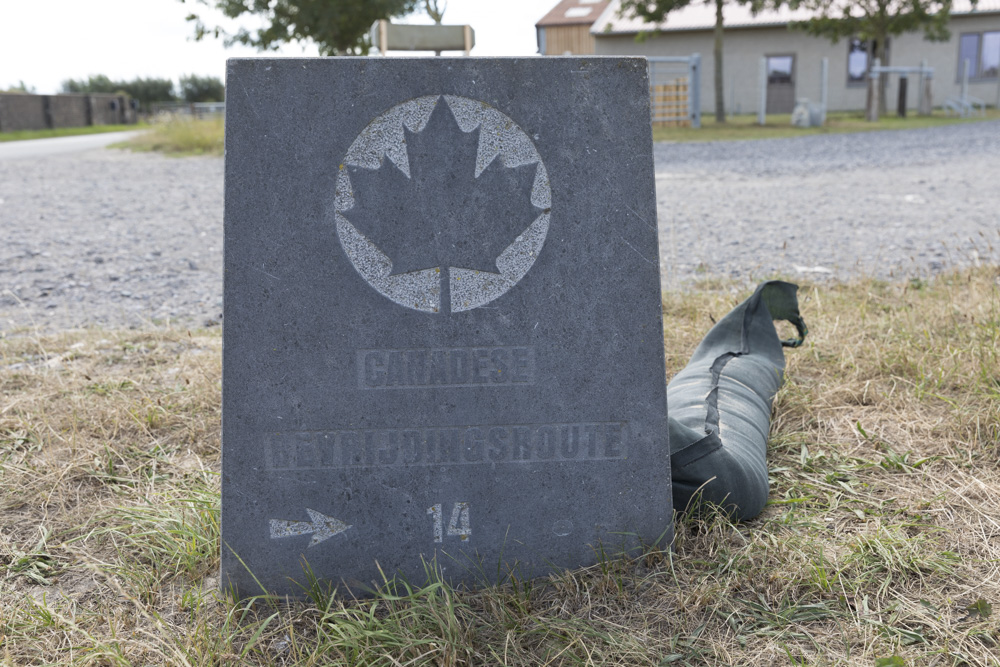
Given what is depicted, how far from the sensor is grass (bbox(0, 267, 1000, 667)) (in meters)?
1.71

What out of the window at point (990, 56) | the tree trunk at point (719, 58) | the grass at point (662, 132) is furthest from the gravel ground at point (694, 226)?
the window at point (990, 56)

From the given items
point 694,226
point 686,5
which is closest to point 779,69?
point 686,5

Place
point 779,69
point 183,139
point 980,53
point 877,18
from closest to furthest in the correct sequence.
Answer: point 183,139
point 877,18
point 980,53
point 779,69

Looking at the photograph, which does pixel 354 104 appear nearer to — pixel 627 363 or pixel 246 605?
pixel 627 363

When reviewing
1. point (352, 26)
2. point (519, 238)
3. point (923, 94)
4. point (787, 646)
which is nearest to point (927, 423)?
point (787, 646)

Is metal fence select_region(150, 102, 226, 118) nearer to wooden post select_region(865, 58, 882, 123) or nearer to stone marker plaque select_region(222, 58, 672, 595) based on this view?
wooden post select_region(865, 58, 882, 123)

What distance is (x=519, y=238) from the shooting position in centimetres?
187

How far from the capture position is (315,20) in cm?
1820

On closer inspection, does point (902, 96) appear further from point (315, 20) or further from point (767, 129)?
point (315, 20)

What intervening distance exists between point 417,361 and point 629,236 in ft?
1.93

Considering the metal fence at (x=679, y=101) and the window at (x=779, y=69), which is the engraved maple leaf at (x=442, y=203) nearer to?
the metal fence at (x=679, y=101)

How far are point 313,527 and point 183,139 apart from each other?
685 inches

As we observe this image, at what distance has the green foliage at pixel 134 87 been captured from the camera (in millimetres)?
50219

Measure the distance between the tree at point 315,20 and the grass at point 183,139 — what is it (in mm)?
2456
